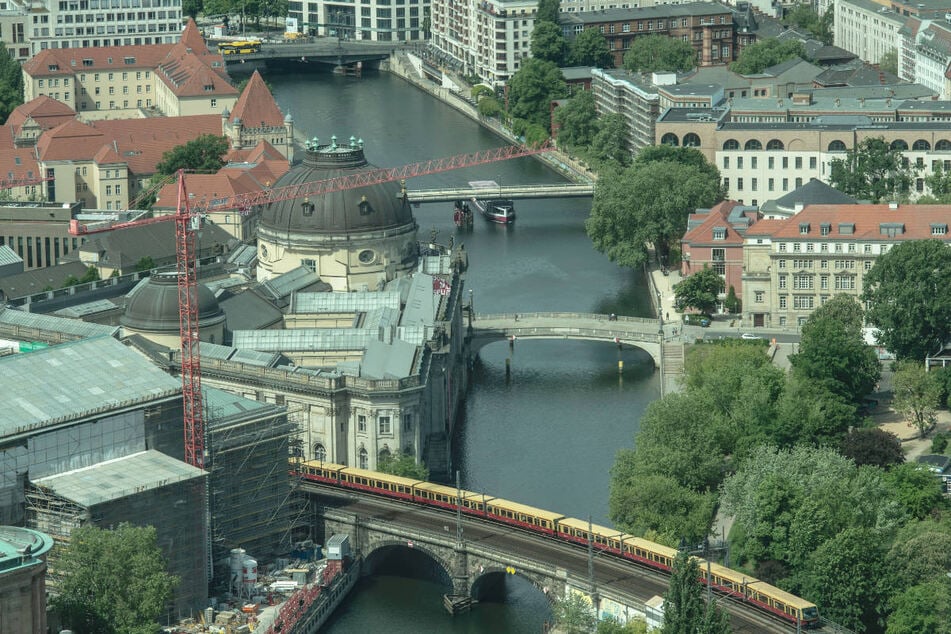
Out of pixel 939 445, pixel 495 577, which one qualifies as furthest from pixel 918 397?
pixel 495 577

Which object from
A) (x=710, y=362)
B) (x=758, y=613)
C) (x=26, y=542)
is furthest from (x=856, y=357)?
(x=26, y=542)

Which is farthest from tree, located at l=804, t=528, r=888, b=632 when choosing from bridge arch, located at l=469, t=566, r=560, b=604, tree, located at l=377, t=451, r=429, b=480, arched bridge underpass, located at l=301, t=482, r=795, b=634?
tree, located at l=377, t=451, r=429, b=480

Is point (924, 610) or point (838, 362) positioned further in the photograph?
point (838, 362)

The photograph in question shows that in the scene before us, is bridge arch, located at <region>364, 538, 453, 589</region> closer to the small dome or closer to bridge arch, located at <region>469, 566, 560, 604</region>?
bridge arch, located at <region>469, 566, 560, 604</region>

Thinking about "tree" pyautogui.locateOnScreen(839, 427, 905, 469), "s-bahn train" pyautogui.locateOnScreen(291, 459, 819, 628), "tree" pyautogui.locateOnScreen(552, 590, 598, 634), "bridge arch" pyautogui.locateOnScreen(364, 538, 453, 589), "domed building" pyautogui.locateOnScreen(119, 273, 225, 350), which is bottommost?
"bridge arch" pyautogui.locateOnScreen(364, 538, 453, 589)

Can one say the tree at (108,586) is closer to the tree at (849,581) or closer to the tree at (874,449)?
the tree at (849,581)

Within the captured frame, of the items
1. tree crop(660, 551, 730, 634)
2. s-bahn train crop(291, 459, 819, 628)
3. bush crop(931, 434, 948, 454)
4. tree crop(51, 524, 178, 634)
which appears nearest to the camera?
tree crop(660, 551, 730, 634)

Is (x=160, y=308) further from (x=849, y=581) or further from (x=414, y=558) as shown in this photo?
(x=849, y=581)
